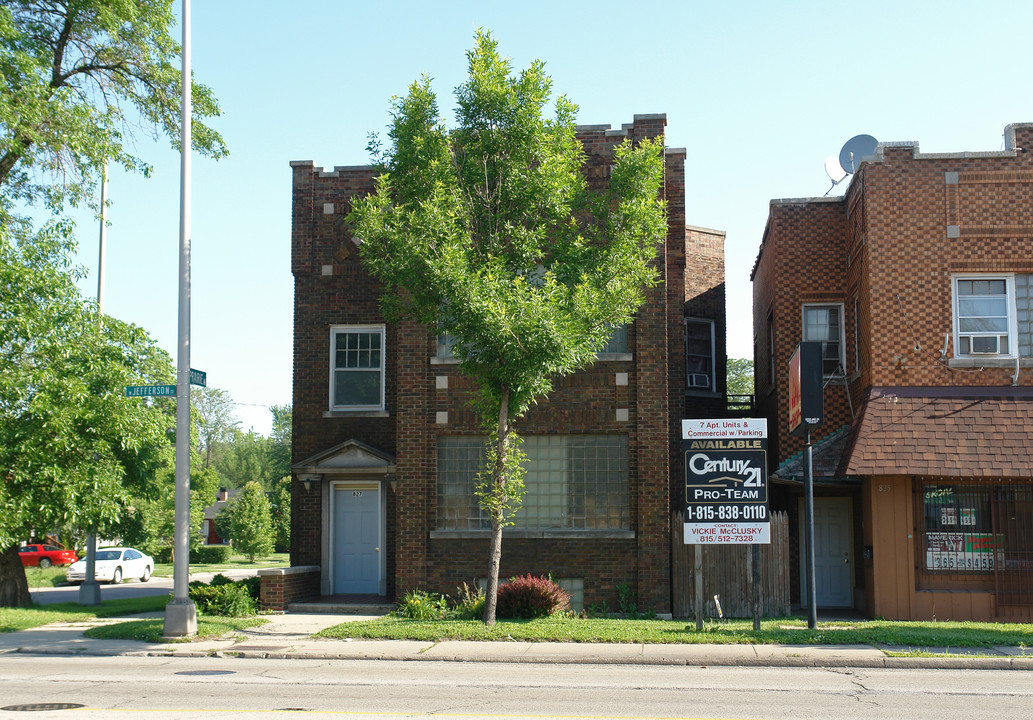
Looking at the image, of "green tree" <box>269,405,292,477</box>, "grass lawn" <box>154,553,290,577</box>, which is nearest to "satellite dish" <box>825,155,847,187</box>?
"grass lawn" <box>154,553,290,577</box>

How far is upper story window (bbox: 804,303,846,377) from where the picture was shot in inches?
832

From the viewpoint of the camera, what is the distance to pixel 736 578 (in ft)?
61.0

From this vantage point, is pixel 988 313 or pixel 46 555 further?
pixel 46 555

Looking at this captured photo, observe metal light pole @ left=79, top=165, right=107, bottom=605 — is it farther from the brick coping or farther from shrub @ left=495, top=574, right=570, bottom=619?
shrub @ left=495, top=574, right=570, bottom=619

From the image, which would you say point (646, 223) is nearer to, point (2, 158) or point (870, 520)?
point (870, 520)

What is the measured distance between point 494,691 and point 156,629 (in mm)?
7961

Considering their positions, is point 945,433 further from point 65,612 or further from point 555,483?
point 65,612

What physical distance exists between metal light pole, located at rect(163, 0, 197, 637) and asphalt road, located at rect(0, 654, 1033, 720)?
1846mm

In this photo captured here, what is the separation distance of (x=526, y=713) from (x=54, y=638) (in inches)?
415

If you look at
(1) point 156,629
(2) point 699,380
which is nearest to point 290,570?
(1) point 156,629

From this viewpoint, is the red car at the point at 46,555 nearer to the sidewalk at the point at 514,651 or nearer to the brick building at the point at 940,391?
the sidewalk at the point at 514,651

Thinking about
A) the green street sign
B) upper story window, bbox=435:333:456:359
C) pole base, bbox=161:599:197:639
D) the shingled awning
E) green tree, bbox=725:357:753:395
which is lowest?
pole base, bbox=161:599:197:639

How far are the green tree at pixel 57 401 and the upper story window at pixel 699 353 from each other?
41.8 ft

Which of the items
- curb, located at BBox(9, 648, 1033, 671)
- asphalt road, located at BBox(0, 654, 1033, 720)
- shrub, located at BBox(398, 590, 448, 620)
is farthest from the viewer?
shrub, located at BBox(398, 590, 448, 620)
